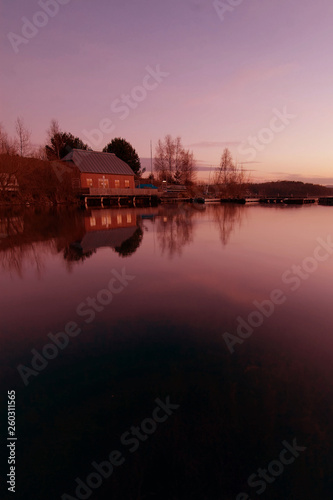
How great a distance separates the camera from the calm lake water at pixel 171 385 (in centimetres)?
238

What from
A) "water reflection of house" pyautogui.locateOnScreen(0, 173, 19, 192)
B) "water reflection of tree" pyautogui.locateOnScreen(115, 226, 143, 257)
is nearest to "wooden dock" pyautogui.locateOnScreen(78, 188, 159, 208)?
"water reflection of house" pyautogui.locateOnScreen(0, 173, 19, 192)

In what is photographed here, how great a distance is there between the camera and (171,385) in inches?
137

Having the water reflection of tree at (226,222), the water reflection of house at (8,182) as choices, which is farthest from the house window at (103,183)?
A: the water reflection of tree at (226,222)

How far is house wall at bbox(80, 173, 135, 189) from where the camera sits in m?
47.7

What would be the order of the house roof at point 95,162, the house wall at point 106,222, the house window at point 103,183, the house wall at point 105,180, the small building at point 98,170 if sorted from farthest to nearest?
the house window at point 103,183 → the house roof at point 95,162 → the house wall at point 105,180 → the small building at point 98,170 → the house wall at point 106,222

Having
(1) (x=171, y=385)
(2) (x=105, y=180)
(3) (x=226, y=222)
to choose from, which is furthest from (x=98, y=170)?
(1) (x=171, y=385)

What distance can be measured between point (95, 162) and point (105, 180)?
12.8 feet

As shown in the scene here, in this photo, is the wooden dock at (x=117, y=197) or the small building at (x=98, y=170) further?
the small building at (x=98, y=170)

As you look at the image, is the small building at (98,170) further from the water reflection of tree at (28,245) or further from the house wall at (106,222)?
the water reflection of tree at (28,245)

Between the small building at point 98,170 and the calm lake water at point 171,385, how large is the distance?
4114 centimetres

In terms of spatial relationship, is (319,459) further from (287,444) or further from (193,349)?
(193,349)

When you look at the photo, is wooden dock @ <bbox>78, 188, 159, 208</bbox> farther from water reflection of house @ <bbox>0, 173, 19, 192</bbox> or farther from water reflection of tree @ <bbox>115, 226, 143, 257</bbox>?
water reflection of tree @ <bbox>115, 226, 143, 257</bbox>

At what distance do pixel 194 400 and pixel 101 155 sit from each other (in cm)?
5606

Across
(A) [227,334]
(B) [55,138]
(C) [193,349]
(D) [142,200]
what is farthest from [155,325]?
(B) [55,138]
